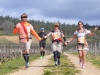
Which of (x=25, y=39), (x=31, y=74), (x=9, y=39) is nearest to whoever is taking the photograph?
(x=31, y=74)

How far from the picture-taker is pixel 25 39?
484 inches

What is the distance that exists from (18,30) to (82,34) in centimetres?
295

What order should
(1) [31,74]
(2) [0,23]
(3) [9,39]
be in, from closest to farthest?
(1) [31,74], (3) [9,39], (2) [0,23]

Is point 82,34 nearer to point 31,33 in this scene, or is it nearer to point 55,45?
point 55,45

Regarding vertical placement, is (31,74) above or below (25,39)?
below

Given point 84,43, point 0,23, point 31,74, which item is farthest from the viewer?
point 0,23

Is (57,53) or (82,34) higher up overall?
(82,34)

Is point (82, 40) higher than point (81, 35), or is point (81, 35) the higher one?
point (81, 35)

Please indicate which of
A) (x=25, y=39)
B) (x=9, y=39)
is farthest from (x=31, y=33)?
(x=9, y=39)

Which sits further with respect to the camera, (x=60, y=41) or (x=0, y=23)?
(x=0, y=23)

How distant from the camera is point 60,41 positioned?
13.3 metres

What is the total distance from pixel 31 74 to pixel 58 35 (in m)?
3.23

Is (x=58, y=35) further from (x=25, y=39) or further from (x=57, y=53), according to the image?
(x=25, y=39)

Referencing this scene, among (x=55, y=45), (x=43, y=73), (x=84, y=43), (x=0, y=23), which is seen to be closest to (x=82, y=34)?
(x=84, y=43)
